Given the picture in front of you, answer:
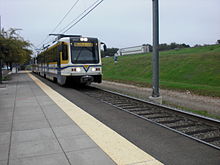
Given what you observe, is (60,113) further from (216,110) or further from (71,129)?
(216,110)

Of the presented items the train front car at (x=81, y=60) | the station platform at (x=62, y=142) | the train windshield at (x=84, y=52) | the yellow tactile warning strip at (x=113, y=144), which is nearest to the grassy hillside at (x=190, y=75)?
the train front car at (x=81, y=60)

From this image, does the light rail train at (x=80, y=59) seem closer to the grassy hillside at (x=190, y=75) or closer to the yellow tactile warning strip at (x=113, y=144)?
the grassy hillside at (x=190, y=75)

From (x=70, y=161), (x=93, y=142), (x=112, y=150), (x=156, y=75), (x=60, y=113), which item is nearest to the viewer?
(x=70, y=161)

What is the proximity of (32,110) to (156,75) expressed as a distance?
5.51m

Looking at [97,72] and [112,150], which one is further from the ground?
[97,72]

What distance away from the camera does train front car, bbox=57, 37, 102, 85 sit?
50.6 ft

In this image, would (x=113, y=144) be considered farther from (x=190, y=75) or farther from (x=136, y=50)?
(x=136, y=50)

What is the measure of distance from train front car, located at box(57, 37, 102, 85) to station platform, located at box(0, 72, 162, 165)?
730 centimetres

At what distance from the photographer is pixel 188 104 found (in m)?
11.2

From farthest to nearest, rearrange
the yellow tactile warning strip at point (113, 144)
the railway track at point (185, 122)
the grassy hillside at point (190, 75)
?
1. the grassy hillside at point (190, 75)
2. the railway track at point (185, 122)
3. the yellow tactile warning strip at point (113, 144)

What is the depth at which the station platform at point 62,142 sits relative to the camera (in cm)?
435

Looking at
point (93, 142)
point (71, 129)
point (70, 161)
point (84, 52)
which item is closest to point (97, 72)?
point (84, 52)

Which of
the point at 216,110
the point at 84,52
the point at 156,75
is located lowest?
the point at 216,110

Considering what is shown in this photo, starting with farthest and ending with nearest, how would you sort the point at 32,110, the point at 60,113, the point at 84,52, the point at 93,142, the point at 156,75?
1. the point at 84,52
2. the point at 156,75
3. the point at 32,110
4. the point at 60,113
5. the point at 93,142
